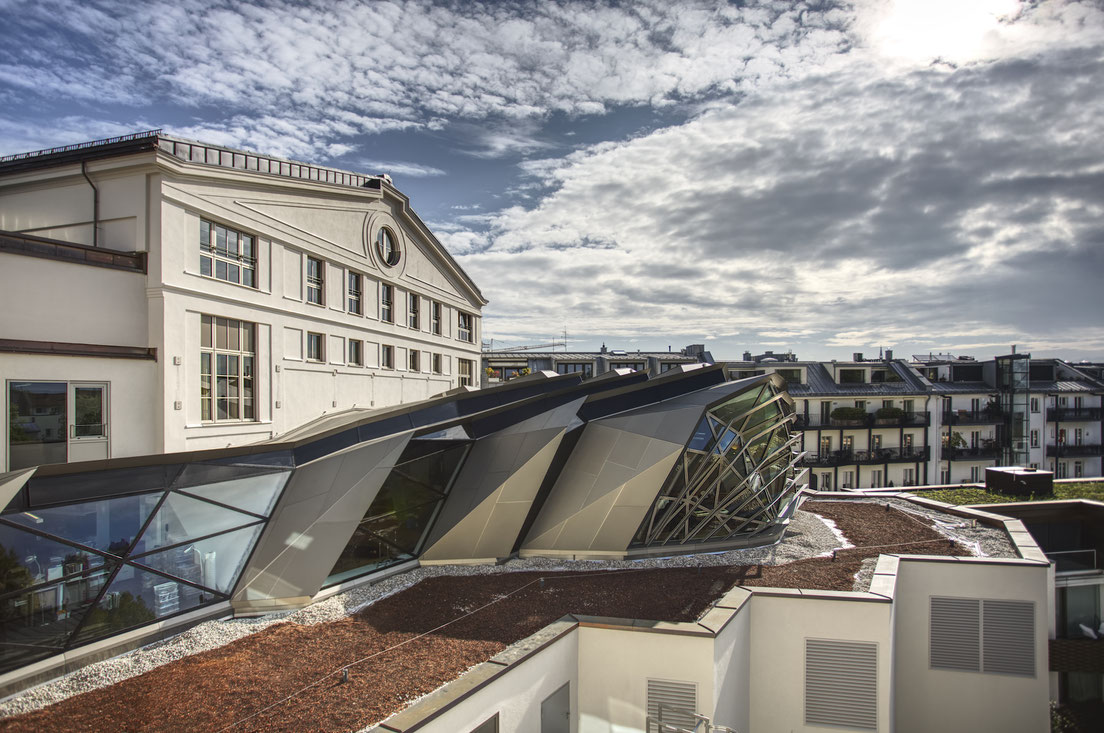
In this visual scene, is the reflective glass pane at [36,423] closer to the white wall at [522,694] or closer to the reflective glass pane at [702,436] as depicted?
the white wall at [522,694]

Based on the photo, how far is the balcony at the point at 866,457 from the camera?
3997cm

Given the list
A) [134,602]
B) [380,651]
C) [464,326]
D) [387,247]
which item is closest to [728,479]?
[380,651]

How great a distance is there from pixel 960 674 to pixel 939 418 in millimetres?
34542

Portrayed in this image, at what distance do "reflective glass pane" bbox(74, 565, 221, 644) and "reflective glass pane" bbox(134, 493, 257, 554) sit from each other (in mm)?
554

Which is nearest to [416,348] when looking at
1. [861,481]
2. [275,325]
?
[275,325]

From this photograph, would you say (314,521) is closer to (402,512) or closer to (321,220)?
(402,512)

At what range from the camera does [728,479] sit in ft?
56.9

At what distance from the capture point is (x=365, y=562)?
1405 centimetres

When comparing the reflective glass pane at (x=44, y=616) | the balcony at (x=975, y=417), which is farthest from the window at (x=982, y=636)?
the balcony at (x=975, y=417)

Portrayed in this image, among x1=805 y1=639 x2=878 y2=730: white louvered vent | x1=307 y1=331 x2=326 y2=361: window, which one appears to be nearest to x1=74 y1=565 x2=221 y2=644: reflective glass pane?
x1=307 y1=331 x2=326 y2=361: window

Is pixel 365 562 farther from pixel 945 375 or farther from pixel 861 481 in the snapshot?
pixel 945 375

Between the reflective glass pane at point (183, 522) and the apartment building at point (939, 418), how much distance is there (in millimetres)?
33668

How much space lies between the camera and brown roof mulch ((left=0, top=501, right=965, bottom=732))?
7832 mm

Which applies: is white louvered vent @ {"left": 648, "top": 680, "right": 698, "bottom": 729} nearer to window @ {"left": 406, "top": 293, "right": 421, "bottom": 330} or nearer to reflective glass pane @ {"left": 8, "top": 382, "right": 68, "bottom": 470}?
reflective glass pane @ {"left": 8, "top": 382, "right": 68, "bottom": 470}
